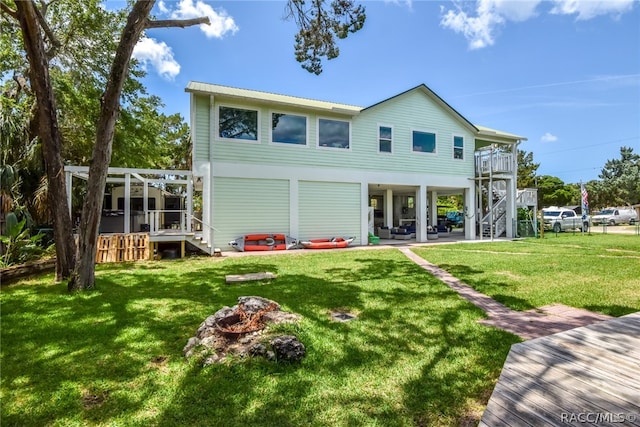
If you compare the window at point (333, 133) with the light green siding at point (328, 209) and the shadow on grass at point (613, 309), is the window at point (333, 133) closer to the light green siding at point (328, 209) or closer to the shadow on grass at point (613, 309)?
the light green siding at point (328, 209)

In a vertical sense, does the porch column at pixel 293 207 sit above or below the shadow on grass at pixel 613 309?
above

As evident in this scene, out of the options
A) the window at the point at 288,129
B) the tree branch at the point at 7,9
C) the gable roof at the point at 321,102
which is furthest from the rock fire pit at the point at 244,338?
the window at the point at 288,129

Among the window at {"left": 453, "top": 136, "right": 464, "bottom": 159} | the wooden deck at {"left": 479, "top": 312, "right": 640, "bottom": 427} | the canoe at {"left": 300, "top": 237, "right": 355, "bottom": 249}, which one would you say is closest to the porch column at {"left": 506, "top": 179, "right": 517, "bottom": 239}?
the window at {"left": 453, "top": 136, "right": 464, "bottom": 159}

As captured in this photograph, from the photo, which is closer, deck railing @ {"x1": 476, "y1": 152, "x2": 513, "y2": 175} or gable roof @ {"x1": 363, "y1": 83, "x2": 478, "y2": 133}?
gable roof @ {"x1": 363, "y1": 83, "x2": 478, "y2": 133}

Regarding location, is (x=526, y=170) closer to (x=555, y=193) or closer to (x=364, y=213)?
(x=555, y=193)

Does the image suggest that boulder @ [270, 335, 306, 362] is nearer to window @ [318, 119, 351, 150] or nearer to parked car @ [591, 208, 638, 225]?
window @ [318, 119, 351, 150]

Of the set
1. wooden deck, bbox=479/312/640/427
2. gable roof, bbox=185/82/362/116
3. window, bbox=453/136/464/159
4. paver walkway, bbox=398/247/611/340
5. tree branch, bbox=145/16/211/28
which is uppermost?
gable roof, bbox=185/82/362/116

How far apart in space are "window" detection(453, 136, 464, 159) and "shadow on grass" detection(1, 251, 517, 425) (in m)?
12.3

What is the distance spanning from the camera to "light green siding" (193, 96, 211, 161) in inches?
469

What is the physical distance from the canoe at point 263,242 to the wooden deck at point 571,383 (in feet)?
33.7

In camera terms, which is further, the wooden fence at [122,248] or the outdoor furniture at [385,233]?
the outdoor furniture at [385,233]

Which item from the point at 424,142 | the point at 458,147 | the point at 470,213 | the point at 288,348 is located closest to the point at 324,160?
the point at 424,142

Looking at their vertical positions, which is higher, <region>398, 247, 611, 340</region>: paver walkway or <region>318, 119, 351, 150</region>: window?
<region>318, 119, 351, 150</region>: window

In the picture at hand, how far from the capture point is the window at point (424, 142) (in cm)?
1587
